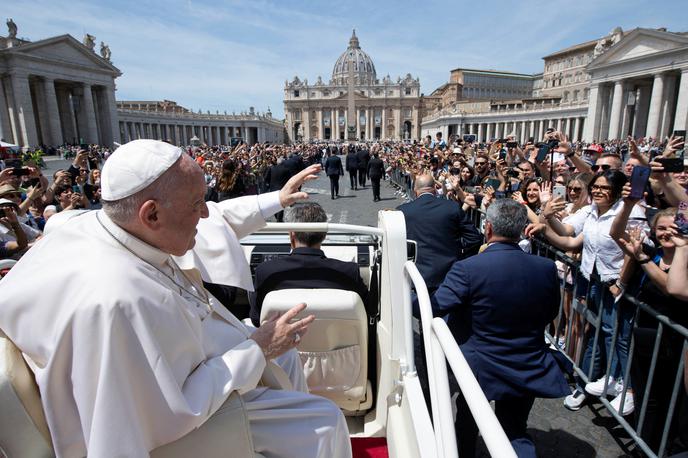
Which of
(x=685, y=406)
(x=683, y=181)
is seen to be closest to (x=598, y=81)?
(x=683, y=181)

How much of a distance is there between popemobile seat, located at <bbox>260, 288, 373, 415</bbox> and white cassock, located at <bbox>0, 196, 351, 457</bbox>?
76 centimetres

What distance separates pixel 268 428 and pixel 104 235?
0.93 metres

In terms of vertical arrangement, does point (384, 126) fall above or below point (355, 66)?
below

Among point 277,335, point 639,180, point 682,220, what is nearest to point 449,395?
point 277,335

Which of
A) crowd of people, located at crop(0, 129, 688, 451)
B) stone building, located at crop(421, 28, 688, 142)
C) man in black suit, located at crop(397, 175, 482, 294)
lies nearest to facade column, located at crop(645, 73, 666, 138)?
stone building, located at crop(421, 28, 688, 142)

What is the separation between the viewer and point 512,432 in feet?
7.84

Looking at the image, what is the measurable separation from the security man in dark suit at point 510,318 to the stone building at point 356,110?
10508 centimetres

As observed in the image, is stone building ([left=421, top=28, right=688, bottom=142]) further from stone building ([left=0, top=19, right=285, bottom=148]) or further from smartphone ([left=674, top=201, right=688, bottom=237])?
stone building ([left=0, top=19, right=285, bottom=148])

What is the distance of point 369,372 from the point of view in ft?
9.16

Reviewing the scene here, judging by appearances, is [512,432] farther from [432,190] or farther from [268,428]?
[432,190]

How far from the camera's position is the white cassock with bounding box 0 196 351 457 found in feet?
3.80

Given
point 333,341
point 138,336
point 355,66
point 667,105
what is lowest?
point 333,341

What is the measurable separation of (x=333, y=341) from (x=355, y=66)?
434 ft

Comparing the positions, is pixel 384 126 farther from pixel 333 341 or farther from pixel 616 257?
pixel 333 341
